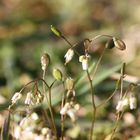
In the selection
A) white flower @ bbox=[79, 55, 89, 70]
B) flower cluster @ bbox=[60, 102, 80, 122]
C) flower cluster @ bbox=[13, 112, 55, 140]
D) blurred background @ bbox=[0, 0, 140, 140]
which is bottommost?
flower cluster @ bbox=[13, 112, 55, 140]


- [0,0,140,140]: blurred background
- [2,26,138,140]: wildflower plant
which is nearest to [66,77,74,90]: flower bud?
[2,26,138,140]: wildflower plant

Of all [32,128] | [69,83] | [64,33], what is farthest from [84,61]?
[64,33]

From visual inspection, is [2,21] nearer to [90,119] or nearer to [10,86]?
[10,86]

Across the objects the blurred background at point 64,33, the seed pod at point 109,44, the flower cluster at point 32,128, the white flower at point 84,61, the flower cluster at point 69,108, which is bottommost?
the flower cluster at point 32,128

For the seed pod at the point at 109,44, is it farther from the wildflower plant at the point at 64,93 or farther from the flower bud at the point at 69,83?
the flower bud at the point at 69,83

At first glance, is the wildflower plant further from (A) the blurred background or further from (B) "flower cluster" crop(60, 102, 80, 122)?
(A) the blurred background

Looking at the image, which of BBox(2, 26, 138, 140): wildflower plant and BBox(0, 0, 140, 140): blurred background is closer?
BBox(2, 26, 138, 140): wildflower plant

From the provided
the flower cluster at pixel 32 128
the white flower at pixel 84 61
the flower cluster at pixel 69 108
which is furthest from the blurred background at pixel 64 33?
the white flower at pixel 84 61

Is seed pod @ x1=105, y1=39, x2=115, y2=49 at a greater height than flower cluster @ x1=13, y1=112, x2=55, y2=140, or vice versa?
seed pod @ x1=105, y1=39, x2=115, y2=49

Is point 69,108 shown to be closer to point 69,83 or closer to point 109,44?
point 69,83
